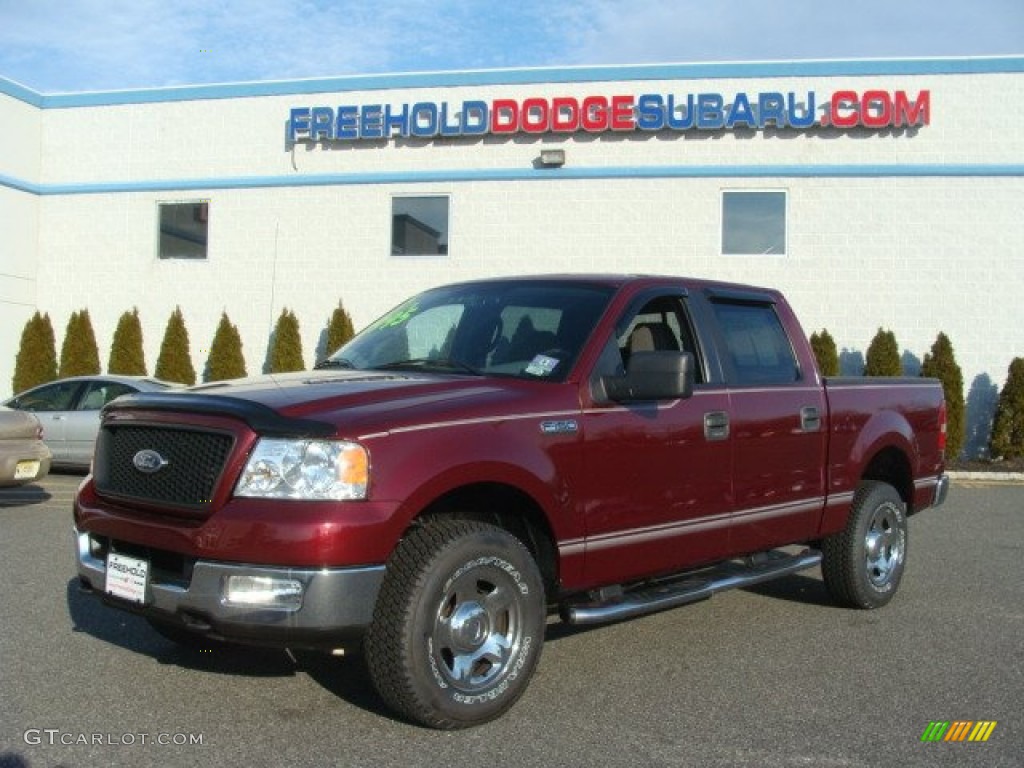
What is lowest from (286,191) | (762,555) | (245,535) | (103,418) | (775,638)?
(775,638)

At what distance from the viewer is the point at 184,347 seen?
18.4 meters

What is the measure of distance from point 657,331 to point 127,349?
14.9 metres

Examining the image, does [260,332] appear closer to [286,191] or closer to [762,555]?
[286,191]

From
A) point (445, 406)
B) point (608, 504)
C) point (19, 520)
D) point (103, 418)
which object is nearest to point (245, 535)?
point (445, 406)

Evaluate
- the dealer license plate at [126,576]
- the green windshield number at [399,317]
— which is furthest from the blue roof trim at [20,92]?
the dealer license plate at [126,576]

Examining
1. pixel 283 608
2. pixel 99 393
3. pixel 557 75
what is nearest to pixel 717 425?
pixel 283 608

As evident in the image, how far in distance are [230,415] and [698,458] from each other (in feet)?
7.88

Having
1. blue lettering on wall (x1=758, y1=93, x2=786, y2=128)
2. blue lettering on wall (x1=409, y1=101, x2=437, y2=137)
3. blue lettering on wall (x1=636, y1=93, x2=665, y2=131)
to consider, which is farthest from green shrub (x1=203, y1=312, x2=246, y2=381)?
blue lettering on wall (x1=758, y1=93, x2=786, y2=128)

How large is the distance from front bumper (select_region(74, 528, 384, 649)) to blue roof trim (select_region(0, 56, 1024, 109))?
14723mm

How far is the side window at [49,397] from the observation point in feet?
44.2

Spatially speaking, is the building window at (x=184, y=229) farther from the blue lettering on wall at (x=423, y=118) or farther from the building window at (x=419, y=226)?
the blue lettering on wall at (x=423, y=118)

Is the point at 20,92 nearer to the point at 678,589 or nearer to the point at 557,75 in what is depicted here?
the point at 557,75

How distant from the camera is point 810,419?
20.2 ft

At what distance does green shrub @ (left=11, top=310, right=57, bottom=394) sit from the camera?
18656 mm
